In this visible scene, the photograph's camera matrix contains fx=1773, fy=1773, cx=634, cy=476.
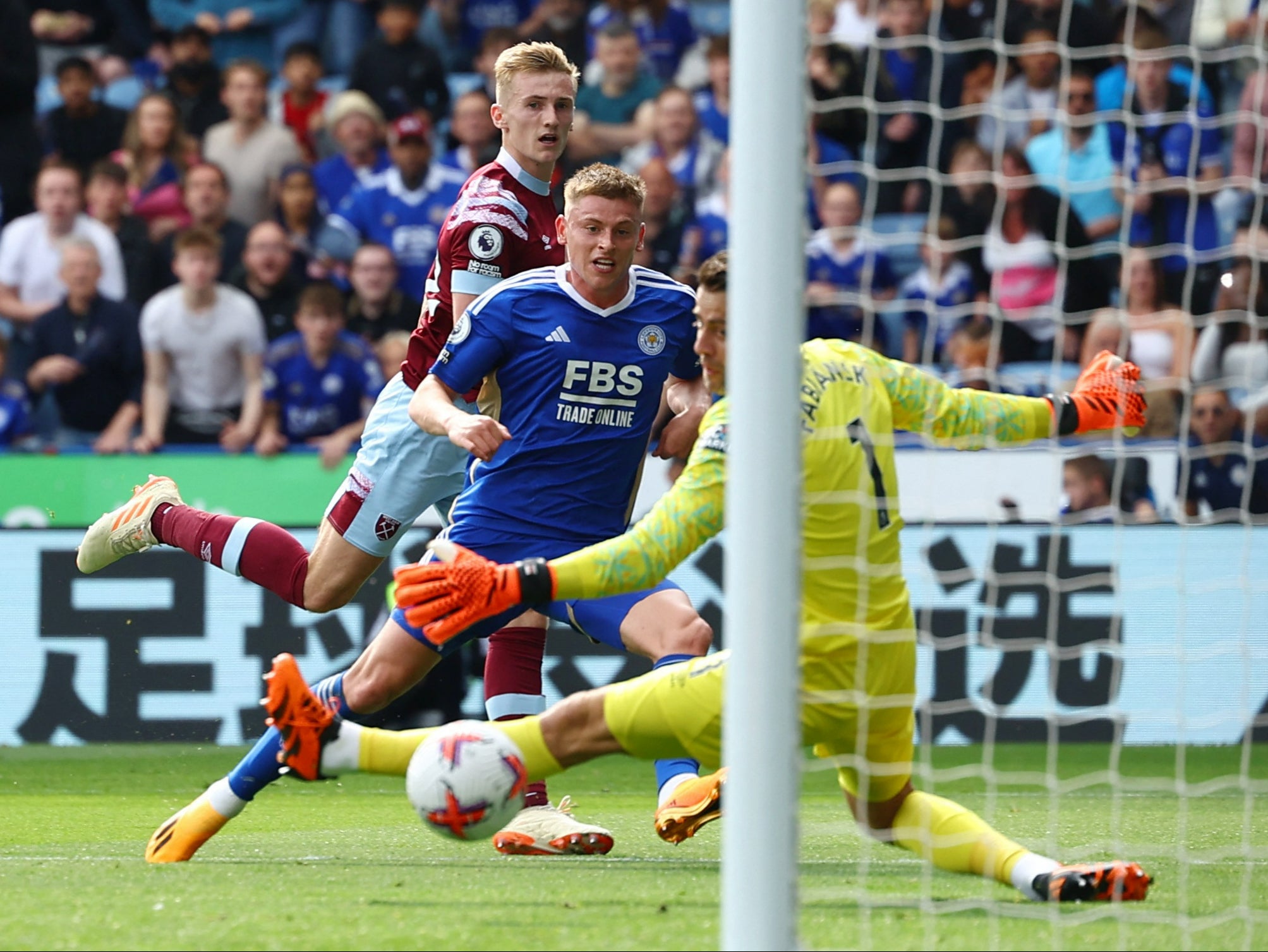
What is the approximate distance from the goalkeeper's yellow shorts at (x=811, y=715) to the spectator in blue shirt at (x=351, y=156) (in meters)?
7.65

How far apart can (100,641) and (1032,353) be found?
17.1 feet

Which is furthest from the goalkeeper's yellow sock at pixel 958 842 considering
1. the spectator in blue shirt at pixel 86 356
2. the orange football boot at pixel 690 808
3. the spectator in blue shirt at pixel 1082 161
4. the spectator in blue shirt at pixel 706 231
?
the spectator in blue shirt at pixel 86 356

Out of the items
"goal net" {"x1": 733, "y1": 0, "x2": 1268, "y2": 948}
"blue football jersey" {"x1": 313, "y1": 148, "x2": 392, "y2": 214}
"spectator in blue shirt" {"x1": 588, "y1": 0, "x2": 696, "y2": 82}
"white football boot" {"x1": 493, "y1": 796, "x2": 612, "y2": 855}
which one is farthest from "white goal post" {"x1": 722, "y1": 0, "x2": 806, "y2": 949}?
"spectator in blue shirt" {"x1": 588, "y1": 0, "x2": 696, "y2": 82}

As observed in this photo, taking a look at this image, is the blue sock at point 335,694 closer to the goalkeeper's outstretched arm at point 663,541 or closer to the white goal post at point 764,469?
the goalkeeper's outstretched arm at point 663,541

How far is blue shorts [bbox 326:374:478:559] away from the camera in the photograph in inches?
217

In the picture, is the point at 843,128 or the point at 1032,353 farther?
the point at 843,128

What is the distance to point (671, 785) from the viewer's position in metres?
5.22

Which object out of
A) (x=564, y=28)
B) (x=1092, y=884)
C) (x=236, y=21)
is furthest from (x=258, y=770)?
(x=236, y=21)

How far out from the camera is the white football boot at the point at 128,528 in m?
5.91

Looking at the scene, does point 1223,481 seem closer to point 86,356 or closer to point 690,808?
point 690,808

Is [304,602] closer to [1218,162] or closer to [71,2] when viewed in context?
[1218,162]

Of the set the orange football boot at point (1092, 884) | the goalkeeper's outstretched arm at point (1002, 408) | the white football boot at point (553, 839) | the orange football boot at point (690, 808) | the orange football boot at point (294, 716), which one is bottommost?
the white football boot at point (553, 839)

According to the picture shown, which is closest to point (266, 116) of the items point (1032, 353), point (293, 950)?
point (1032, 353)

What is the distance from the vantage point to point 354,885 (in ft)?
14.7
